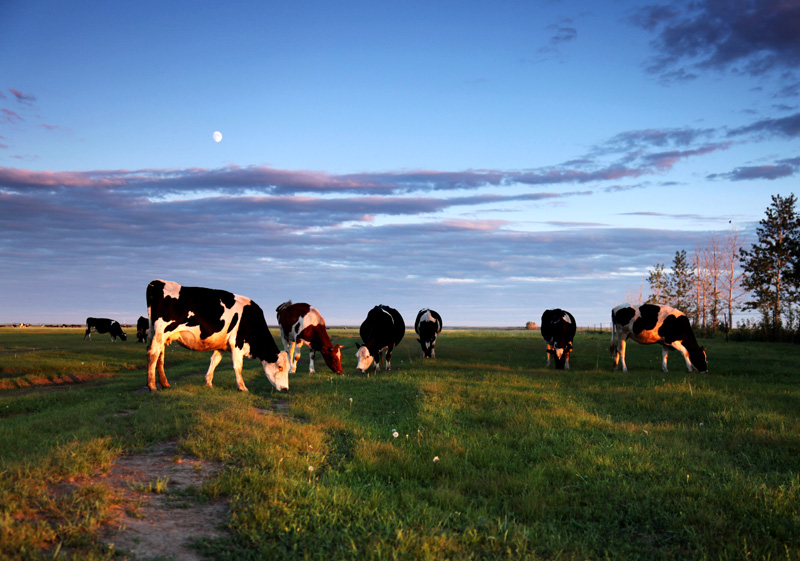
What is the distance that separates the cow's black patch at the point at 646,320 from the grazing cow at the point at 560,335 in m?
2.74

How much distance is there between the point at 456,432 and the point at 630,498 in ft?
12.2

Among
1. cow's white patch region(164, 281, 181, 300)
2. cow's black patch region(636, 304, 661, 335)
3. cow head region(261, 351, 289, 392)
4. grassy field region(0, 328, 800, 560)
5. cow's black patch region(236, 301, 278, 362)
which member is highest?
cow's white patch region(164, 281, 181, 300)

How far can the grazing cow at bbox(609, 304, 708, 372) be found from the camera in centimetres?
2228

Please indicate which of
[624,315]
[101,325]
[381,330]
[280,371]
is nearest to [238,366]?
[280,371]

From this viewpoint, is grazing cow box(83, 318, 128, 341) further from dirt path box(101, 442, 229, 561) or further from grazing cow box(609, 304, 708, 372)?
dirt path box(101, 442, 229, 561)

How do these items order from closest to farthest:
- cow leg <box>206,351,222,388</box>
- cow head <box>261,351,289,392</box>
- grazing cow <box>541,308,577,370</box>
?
cow head <box>261,351,289,392</box>, cow leg <box>206,351,222,388</box>, grazing cow <box>541,308,577,370</box>

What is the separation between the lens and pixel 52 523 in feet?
16.3

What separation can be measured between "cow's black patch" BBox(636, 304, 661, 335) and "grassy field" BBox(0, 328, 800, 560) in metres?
7.67

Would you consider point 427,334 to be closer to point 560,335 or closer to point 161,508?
point 560,335

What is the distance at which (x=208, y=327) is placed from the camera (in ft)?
49.2

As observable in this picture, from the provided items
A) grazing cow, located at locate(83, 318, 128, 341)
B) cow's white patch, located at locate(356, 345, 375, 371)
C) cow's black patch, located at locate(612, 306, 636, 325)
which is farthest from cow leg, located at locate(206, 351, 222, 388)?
grazing cow, located at locate(83, 318, 128, 341)

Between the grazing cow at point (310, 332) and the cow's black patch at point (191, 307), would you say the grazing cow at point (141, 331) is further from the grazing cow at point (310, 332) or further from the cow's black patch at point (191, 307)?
the cow's black patch at point (191, 307)

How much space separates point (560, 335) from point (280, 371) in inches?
538

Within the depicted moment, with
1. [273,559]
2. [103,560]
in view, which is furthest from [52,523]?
[273,559]
